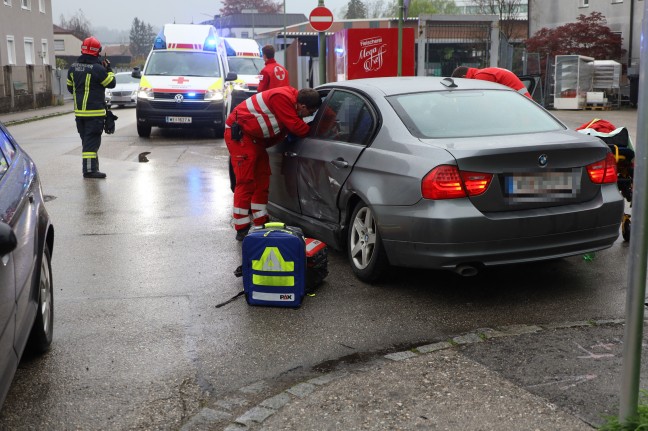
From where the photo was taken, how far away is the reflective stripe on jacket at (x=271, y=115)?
7.45 metres

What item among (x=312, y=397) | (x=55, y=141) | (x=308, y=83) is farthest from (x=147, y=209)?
(x=308, y=83)

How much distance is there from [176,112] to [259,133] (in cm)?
1212

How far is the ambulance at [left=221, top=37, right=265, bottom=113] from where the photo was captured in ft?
83.3

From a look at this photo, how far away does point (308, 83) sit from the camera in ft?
95.0

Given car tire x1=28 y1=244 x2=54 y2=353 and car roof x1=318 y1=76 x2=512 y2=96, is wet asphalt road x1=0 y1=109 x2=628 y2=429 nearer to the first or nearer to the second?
car tire x1=28 y1=244 x2=54 y2=353

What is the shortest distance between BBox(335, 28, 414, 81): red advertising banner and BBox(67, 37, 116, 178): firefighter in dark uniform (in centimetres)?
646

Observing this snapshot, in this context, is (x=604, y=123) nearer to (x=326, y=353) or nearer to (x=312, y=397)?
(x=326, y=353)

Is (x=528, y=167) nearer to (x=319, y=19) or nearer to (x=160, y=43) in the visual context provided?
(x=319, y=19)

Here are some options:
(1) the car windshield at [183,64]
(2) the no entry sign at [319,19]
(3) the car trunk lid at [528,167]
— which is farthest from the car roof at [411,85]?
(1) the car windshield at [183,64]

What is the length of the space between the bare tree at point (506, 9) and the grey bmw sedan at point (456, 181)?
47.5m

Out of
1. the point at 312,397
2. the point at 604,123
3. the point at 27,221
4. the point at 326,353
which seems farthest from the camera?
the point at 604,123

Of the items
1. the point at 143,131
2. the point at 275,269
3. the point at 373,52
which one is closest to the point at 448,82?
the point at 275,269

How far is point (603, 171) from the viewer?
6.03m

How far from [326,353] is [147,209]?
5.60 m
